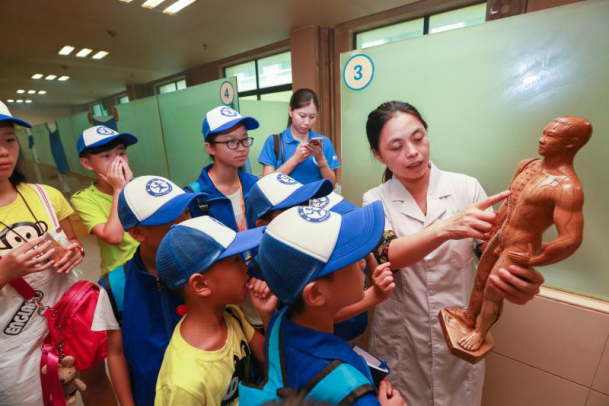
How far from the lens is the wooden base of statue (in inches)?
29.6

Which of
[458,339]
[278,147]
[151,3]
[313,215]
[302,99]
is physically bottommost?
[458,339]

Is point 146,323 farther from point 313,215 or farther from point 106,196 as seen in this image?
point 106,196

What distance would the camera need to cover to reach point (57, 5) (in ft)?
9.80

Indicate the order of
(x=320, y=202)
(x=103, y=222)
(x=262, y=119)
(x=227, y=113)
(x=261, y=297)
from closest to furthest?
(x=261, y=297), (x=320, y=202), (x=103, y=222), (x=227, y=113), (x=262, y=119)

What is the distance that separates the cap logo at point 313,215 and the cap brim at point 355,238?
5cm

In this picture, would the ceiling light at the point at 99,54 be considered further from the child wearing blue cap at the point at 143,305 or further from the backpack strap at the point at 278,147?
the child wearing blue cap at the point at 143,305

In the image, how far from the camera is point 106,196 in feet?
4.98

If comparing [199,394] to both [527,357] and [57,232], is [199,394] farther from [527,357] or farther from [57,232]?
[527,357]

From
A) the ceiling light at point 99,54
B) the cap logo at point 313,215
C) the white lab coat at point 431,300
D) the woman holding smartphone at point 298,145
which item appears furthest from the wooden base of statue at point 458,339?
the ceiling light at point 99,54

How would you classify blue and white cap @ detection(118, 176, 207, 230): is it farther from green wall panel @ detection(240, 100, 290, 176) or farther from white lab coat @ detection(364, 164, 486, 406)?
green wall panel @ detection(240, 100, 290, 176)

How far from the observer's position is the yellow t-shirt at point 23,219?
104 centimetres

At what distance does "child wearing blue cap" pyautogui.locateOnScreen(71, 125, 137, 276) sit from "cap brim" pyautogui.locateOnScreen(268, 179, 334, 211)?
2.71 feet

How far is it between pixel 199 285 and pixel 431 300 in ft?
2.64

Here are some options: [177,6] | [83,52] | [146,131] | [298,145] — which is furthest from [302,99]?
[83,52]
